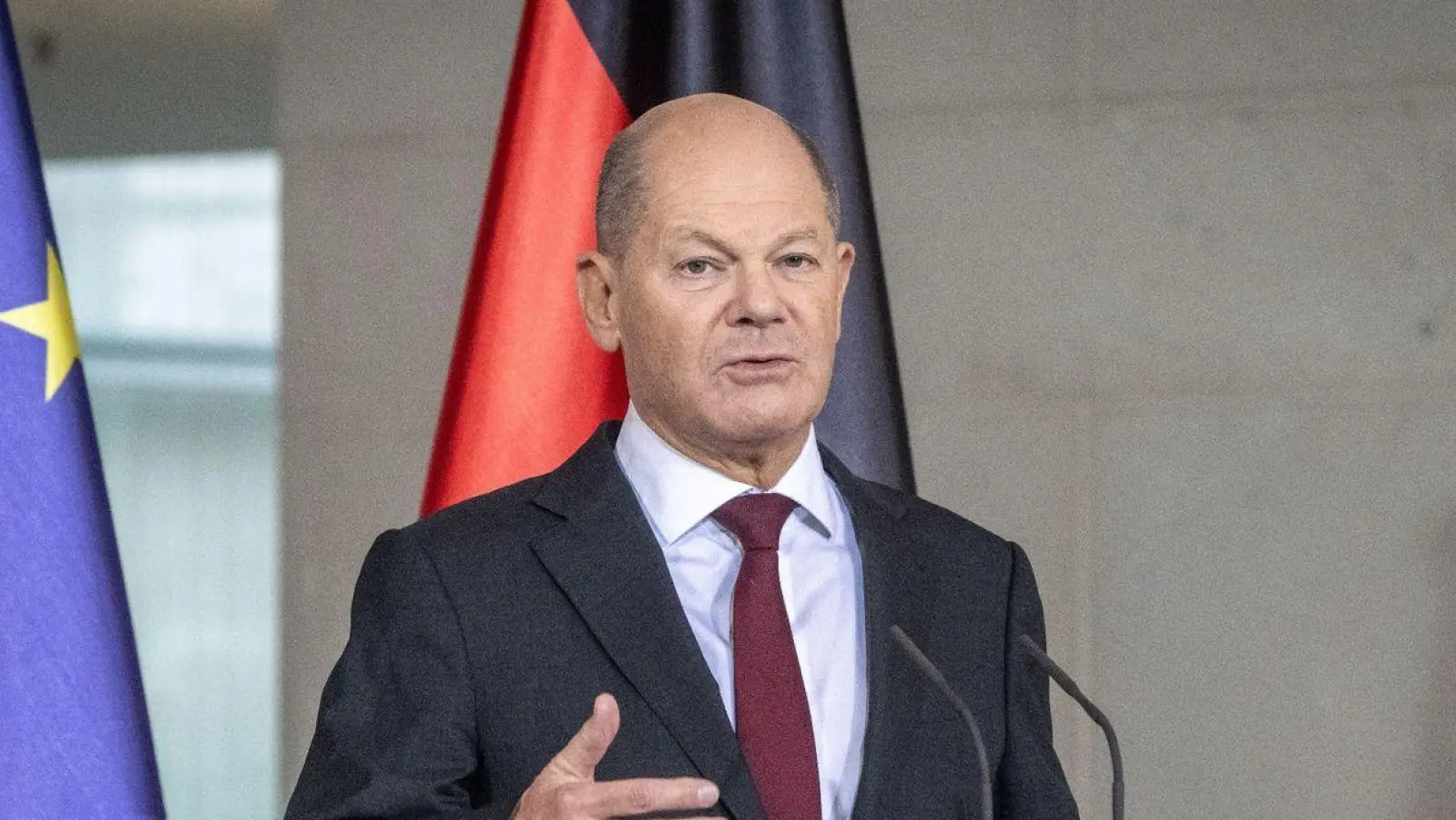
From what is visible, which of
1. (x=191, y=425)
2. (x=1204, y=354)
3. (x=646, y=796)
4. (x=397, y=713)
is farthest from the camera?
(x=191, y=425)

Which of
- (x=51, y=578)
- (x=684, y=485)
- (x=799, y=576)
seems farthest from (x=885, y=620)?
(x=51, y=578)

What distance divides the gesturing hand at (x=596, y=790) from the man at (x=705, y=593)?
136 mm

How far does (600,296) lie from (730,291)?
7.5 inches

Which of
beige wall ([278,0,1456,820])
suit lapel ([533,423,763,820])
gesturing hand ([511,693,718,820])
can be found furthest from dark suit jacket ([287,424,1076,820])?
beige wall ([278,0,1456,820])

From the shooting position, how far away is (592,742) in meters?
1.29

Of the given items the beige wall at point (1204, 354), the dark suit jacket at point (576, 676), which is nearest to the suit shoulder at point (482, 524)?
the dark suit jacket at point (576, 676)

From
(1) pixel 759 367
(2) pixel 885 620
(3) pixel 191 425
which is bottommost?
(2) pixel 885 620

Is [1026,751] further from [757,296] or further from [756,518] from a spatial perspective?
[757,296]

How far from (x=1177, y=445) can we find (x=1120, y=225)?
35cm

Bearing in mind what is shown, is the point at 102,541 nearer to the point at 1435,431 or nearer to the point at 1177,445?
the point at 1177,445

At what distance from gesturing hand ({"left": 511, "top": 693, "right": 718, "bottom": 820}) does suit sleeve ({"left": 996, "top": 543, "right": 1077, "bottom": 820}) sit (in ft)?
1.49

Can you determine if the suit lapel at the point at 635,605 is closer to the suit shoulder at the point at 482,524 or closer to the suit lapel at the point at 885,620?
the suit shoulder at the point at 482,524

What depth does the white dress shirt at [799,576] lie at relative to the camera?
1583 mm

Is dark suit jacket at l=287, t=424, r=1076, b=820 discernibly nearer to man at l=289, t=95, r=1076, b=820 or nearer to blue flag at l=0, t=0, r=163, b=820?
man at l=289, t=95, r=1076, b=820
